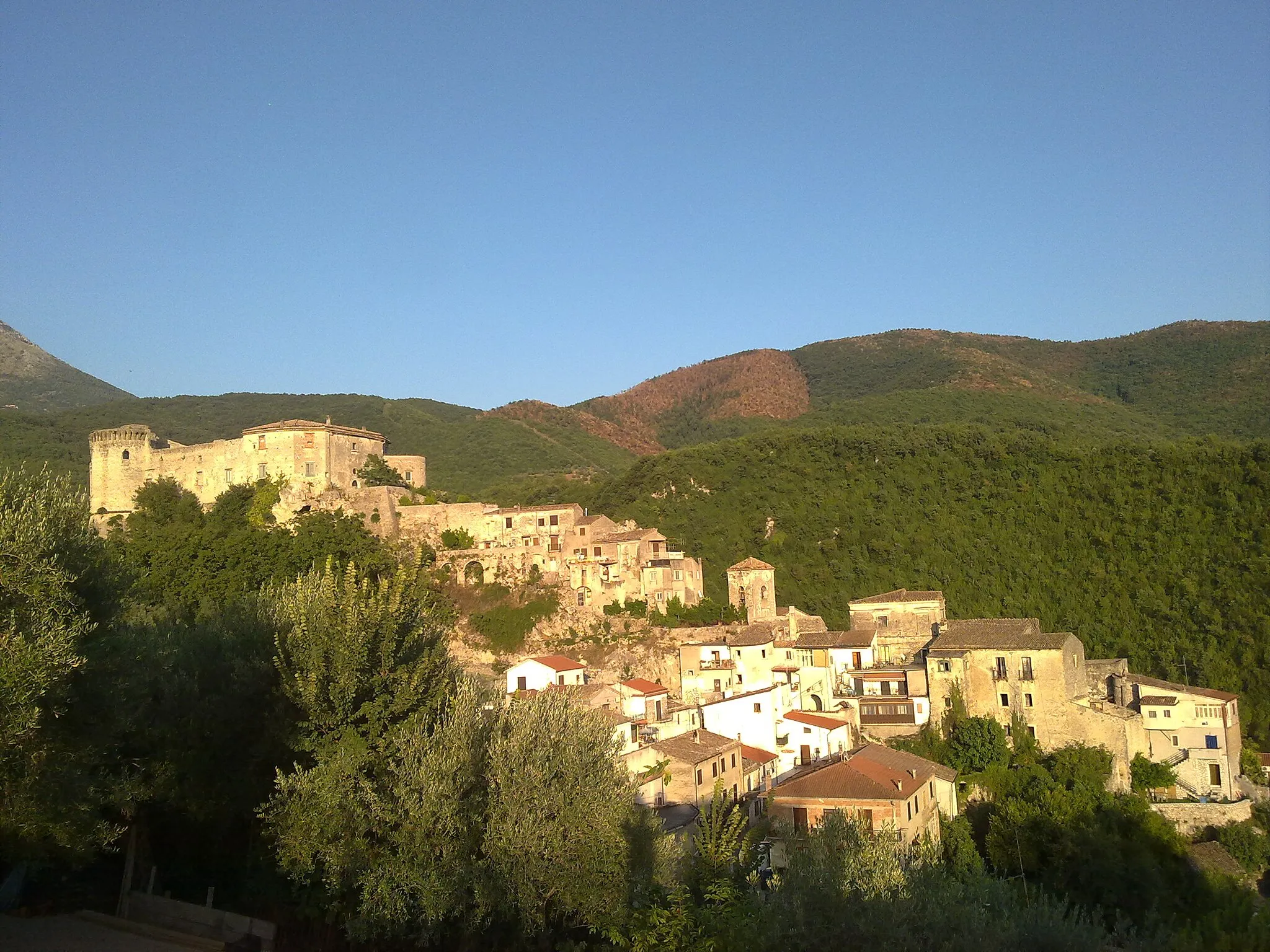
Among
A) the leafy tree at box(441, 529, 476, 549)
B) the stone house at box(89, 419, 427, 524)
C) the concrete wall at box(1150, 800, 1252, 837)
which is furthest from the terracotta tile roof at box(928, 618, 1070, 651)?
the stone house at box(89, 419, 427, 524)

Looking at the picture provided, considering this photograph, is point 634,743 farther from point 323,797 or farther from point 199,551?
point 199,551

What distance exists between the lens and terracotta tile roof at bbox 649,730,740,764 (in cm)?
2758

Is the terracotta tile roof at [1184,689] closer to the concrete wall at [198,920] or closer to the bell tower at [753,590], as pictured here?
the bell tower at [753,590]

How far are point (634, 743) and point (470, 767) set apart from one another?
13686 mm

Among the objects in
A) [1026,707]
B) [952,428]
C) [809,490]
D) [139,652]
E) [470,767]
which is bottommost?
A: [1026,707]

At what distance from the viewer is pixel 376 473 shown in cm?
5119

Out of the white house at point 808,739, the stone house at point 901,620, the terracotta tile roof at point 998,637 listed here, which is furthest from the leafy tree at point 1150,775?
the white house at point 808,739

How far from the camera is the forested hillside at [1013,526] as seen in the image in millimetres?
43625

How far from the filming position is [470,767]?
1620 cm

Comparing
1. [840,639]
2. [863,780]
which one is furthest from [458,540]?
[863,780]

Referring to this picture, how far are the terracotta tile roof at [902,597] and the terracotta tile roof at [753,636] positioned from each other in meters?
4.62

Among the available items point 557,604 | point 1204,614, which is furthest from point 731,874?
point 1204,614

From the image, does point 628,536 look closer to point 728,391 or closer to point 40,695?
point 40,695

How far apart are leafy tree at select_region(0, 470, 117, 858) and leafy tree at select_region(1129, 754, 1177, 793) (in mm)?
32358
